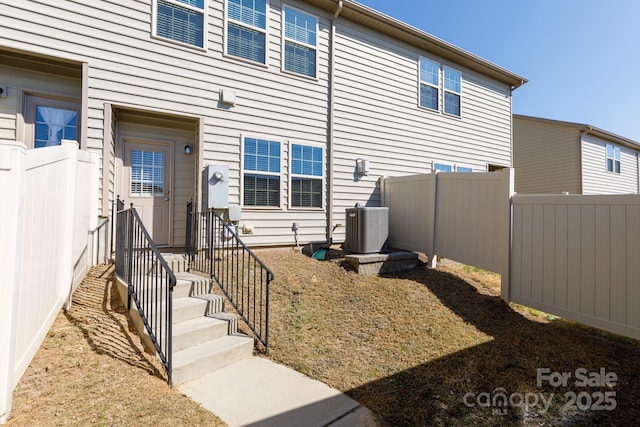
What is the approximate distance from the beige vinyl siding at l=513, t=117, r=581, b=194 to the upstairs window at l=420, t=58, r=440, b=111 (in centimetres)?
823

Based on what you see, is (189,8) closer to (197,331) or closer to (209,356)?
(197,331)

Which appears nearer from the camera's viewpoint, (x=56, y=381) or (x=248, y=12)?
(x=56, y=381)

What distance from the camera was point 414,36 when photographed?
8.38 meters

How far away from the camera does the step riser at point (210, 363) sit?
2.80 metres

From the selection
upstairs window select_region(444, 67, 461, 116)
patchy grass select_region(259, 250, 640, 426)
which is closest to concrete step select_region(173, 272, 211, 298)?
patchy grass select_region(259, 250, 640, 426)

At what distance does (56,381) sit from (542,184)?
56.2 ft

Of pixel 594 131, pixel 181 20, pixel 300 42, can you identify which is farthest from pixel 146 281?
pixel 594 131

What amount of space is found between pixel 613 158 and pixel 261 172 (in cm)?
1753

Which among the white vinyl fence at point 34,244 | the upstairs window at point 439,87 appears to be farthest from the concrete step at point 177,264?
the upstairs window at point 439,87

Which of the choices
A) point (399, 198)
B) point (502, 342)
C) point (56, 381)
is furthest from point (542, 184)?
point (56, 381)

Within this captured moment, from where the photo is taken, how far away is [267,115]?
6484mm

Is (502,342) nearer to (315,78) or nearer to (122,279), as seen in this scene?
(122,279)

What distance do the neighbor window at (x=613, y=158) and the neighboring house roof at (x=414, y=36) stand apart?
8.24 metres

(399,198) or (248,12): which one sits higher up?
(248,12)
